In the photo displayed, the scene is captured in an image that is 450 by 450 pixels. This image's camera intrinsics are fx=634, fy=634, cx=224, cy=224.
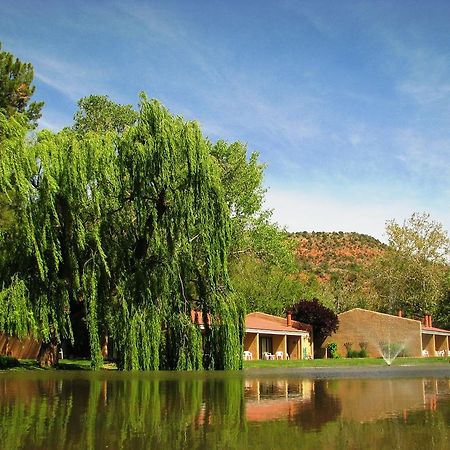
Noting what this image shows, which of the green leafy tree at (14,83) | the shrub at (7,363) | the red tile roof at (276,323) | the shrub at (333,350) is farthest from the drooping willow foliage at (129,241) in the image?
the shrub at (333,350)

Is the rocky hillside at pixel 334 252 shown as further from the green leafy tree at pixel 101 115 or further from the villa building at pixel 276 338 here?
the green leafy tree at pixel 101 115

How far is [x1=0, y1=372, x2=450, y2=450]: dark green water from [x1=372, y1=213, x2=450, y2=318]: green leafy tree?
168 ft

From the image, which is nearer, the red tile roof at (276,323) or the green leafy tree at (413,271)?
the red tile roof at (276,323)

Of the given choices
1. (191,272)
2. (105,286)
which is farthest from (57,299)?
(191,272)

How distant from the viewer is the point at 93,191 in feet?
69.0

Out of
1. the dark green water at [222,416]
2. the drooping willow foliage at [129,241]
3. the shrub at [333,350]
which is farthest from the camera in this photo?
the shrub at [333,350]

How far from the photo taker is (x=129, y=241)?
75.0 feet

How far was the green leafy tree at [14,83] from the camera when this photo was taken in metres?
33.9

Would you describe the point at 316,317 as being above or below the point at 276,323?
above

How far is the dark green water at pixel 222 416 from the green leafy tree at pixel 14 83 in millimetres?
22213

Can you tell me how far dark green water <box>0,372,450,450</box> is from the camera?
23.4ft

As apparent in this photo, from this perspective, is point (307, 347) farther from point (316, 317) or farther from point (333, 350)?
point (333, 350)

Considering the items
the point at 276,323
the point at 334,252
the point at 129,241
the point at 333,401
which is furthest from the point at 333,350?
the point at 334,252

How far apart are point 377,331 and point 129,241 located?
3290cm
